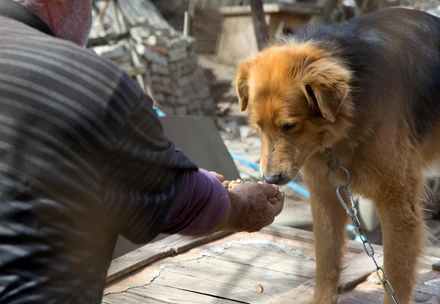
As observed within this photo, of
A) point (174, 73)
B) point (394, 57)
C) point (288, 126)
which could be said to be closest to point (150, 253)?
point (288, 126)

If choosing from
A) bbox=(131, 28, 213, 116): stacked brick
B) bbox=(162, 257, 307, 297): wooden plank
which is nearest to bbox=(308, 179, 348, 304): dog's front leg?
bbox=(162, 257, 307, 297): wooden plank

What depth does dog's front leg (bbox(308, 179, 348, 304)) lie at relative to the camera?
3545 millimetres

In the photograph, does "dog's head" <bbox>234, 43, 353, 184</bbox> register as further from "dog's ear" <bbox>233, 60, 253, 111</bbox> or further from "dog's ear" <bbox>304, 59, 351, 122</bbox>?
"dog's ear" <bbox>233, 60, 253, 111</bbox>

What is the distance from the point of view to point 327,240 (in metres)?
3.62

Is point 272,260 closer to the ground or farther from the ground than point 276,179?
closer to the ground

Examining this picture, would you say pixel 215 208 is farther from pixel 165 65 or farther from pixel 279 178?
pixel 165 65

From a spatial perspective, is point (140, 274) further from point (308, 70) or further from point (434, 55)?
point (434, 55)

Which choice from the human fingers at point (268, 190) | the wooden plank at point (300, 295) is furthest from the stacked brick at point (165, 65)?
the human fingers at point (268, 190)

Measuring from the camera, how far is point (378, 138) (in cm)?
323

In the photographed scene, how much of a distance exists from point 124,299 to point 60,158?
2.12 m

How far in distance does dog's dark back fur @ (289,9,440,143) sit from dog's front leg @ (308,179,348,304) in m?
0.66

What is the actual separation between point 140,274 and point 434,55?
2.51m

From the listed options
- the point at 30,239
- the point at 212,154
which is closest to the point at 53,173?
the point at 30,239

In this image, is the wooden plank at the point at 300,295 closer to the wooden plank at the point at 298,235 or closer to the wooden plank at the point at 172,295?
the wooden plank at the point at 172,295
